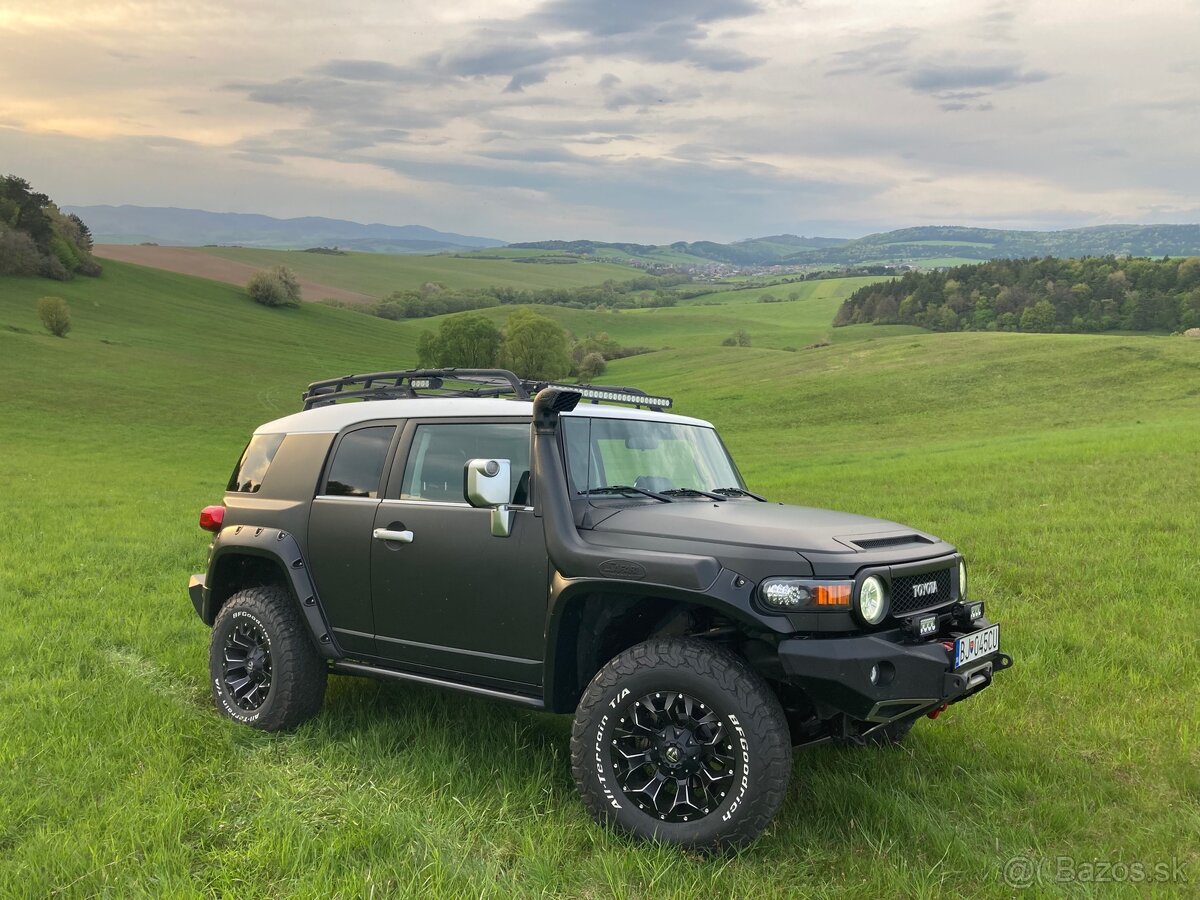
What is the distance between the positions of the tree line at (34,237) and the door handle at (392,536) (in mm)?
83466

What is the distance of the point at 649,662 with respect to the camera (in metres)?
4.08

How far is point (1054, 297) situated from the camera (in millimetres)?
86062

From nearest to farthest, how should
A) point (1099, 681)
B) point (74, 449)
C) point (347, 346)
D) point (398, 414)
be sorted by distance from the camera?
point (398, 414)
point (1099, 681)
point (74, 449)
point (347, 346)

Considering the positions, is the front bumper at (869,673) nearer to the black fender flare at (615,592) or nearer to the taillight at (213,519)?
the black fender flare at (615,592)

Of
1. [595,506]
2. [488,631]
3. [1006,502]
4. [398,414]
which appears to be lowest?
[1006,502]

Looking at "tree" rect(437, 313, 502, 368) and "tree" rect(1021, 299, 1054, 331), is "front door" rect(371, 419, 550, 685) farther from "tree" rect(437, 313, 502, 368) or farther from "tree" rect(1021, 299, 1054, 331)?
"tree" rect(1021, 299, 1054, 331)

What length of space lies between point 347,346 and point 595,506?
272 feet

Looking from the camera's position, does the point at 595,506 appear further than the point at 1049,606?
No

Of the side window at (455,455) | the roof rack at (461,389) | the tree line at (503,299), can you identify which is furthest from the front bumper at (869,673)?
the tree line at (503,299)

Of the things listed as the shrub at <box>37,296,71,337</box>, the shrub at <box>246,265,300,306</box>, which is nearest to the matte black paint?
the shrub at <box>37,296,71,337</box>

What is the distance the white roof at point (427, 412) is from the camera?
5.09 metres

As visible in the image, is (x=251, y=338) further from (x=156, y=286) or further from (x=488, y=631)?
(x=488, y=631)

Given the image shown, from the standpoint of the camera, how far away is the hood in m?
4.12

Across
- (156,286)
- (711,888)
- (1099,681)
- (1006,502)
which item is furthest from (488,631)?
(156,286)
